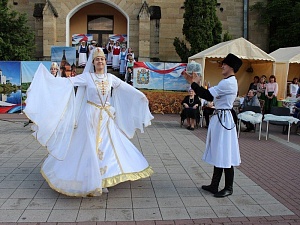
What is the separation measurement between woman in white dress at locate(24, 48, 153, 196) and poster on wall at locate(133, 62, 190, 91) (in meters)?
10.00

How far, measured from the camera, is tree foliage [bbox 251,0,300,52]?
20.3 metres

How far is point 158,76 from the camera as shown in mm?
15688

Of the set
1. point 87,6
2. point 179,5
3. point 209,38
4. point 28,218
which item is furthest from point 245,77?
point 28,218

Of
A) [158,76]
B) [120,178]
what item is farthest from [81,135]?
[158,76]

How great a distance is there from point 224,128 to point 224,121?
0.34ft

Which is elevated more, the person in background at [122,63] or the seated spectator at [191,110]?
the person in background at [122,63]

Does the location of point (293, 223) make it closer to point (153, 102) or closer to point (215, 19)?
point (153, 102)

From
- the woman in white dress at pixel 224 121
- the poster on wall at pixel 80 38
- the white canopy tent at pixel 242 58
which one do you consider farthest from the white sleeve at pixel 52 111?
the poster on wall at pixel 80 38

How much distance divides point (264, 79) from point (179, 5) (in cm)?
918

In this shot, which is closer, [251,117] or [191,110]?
[251,117]

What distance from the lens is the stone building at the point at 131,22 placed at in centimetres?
2055

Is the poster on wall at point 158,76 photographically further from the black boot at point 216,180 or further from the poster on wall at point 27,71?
the black boot at point 216,180

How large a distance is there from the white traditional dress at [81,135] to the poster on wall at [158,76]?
10.00 meters

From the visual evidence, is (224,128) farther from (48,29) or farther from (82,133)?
(48,29)
